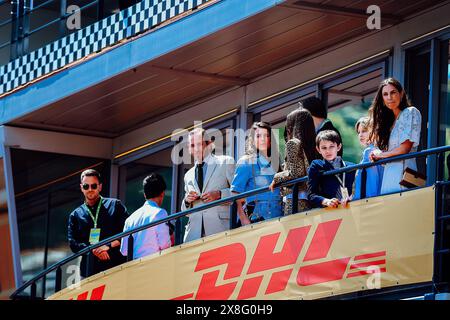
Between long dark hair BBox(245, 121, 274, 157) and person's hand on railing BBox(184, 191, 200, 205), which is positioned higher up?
long dark hair BBox(245, 121, 274, 157)

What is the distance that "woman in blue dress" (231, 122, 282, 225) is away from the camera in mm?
13453

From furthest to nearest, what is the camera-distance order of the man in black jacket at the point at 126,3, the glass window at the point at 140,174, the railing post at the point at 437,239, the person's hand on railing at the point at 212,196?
the glass window at the point at 140,174 → the man in black jacket at the point at 126,3 → the person's hand on railing at the point at 212,196 → the railing post at the point at 437,239

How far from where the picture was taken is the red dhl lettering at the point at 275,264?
12.0 meters

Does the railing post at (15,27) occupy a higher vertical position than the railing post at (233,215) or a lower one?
higher

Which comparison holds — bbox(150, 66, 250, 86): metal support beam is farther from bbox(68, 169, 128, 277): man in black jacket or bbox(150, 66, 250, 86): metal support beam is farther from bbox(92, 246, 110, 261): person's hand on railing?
bbox(92, 246, 110, 261): person's hand on railing

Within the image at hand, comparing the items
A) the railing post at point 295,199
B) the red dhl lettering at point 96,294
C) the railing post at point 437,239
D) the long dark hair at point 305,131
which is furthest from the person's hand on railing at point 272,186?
the red dhl lettering at point 96,294

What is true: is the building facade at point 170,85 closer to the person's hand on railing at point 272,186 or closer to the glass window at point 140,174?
the glass window at point 140,174

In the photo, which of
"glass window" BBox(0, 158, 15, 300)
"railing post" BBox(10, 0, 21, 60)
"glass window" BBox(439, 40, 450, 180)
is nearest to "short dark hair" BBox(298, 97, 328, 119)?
"glass window" BBox(439, 40, 450, 180)

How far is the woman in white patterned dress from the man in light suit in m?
2.65

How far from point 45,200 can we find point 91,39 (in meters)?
3.14

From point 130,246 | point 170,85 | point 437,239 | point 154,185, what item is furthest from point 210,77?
point 437,239

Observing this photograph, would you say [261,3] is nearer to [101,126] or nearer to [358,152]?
[358,152]

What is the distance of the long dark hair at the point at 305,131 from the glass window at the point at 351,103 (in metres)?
2.61

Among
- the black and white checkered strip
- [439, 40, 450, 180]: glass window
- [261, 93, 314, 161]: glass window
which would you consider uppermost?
the black and white checkered strip
